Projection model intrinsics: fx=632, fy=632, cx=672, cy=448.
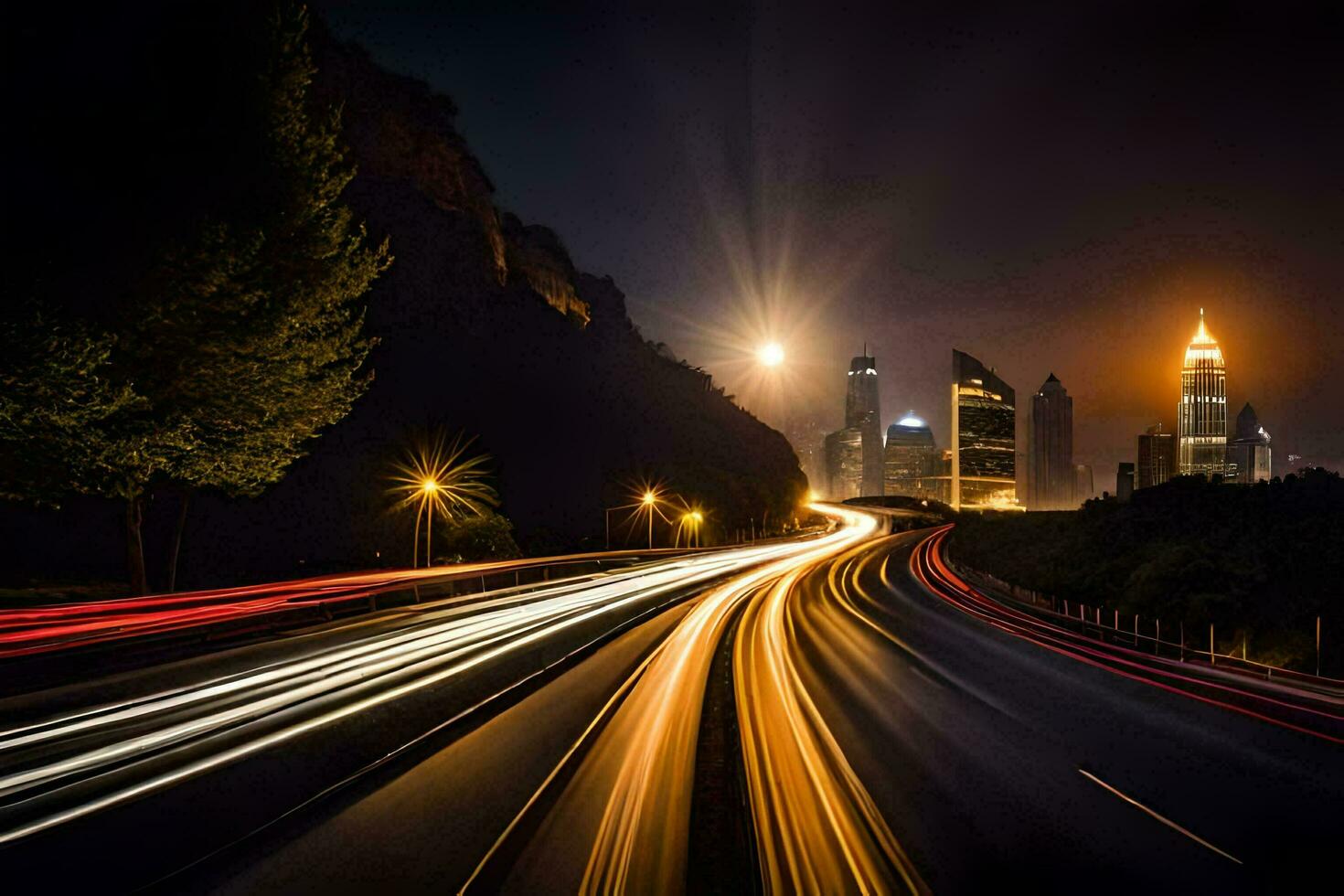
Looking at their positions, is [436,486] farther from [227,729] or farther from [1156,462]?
[1156,462]

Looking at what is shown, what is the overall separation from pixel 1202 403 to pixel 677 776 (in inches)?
8916

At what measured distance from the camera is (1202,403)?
7003 inches

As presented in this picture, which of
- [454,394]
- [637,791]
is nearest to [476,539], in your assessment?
[637,791]

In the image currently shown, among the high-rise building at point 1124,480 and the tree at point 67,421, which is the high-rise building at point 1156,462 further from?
the tree at point 67,421

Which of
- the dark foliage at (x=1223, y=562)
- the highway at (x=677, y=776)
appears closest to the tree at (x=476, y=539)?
the highway at (x=677, y=776)

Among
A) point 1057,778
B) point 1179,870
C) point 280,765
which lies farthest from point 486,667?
point 1179,870

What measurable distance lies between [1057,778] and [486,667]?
11288 millimetres

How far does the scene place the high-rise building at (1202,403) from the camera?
166 meters

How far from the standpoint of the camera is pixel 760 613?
80.6ft

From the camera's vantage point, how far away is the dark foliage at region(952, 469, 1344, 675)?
76.1ft

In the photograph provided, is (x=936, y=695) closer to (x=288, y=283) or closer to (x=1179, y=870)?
(x=1179, y=870)

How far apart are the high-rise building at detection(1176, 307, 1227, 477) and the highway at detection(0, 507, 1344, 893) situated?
7606 inches

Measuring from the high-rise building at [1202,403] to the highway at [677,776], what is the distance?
634 feet

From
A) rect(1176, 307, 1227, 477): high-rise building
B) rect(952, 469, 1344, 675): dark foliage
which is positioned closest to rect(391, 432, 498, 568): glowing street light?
rect(952, 469, 1344, 675): dark foliage
